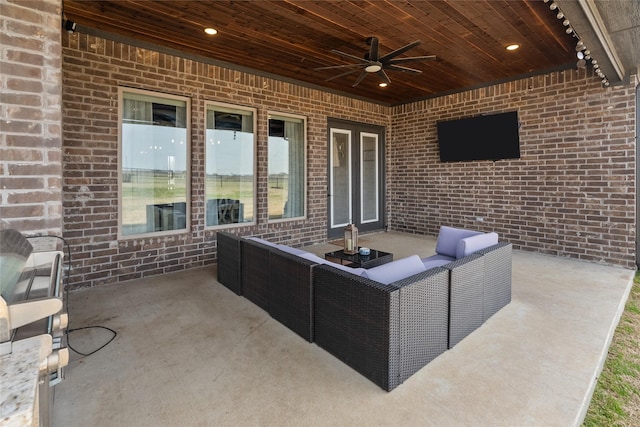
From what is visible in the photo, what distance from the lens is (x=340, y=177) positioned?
6.74 metres

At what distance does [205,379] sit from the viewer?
81.5 inches

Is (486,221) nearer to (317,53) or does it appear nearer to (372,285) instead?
(317,53)

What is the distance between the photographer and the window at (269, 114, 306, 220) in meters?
5.61

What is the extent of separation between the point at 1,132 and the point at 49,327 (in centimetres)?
131

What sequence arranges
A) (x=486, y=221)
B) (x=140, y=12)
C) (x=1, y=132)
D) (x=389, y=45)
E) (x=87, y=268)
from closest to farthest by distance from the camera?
(x=1, y=132) → (x=140, y=12) → (x=87, y=268) → (x=389, y=45) → (x=486, y=221)

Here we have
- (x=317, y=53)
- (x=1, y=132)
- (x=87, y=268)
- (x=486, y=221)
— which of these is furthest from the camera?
(x=486, y=221)

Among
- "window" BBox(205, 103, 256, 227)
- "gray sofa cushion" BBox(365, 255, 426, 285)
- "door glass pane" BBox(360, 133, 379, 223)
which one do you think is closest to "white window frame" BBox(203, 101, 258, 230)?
"window" BBox(205, 103, 256, 227)

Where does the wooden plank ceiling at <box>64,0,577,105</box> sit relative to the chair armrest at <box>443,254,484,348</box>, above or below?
above

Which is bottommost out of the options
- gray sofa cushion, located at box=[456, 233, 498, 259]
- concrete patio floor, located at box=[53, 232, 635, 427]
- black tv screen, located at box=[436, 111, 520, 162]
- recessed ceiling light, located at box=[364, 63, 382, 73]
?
concrete patio floor, located at box=[53, 232, 635, 427]

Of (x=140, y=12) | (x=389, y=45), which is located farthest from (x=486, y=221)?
(x=140, y=12)

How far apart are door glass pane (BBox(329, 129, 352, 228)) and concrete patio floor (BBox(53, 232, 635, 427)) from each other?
3.71 metres

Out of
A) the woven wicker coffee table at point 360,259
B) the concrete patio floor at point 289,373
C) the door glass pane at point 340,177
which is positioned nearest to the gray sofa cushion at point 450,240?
the woven wicker coffee table at point 360,259

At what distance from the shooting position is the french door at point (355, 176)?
21.7 ft

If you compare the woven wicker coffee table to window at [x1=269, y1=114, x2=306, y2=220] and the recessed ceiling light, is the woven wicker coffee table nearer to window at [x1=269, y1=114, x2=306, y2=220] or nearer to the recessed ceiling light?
window at [x1=269, y1=114, x2=306, y2=220]
